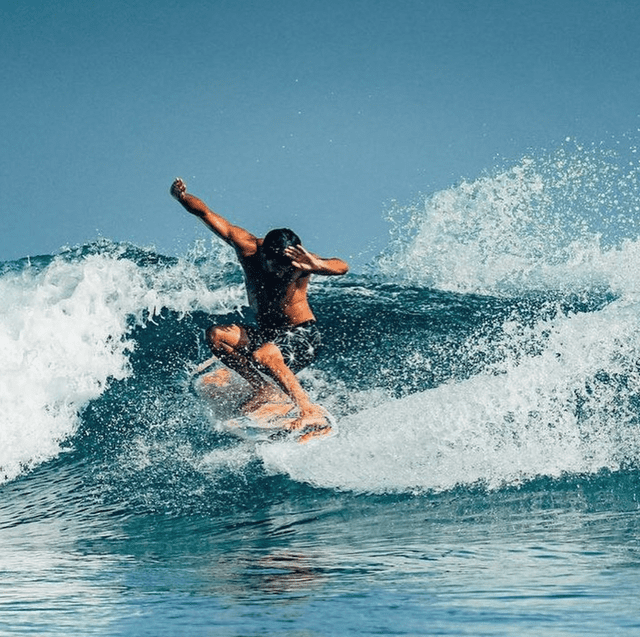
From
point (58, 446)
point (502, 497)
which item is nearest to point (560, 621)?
point (502, 497)

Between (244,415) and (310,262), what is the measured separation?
1294 mm

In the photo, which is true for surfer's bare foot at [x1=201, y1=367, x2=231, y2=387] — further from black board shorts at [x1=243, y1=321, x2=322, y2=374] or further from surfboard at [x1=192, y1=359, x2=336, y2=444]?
black board shorts at [x1=243, y1=321, x2=322, y2=374]

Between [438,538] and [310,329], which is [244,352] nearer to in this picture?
[310,329]

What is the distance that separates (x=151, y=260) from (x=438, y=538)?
915cm

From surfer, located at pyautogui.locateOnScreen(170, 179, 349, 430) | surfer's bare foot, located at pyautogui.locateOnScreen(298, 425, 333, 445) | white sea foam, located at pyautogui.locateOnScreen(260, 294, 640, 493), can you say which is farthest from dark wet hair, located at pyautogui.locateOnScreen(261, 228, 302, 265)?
white sea foam, located at pyautogui.locateOnScreen(260, 294, 640, 493)

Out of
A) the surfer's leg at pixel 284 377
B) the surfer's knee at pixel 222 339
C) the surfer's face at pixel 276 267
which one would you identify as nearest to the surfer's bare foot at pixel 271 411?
the surfer's leg at pixel 284 377

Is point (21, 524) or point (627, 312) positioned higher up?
point (627, 312)

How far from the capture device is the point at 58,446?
7.17 metres

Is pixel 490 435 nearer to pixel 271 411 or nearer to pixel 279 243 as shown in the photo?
pixel 271 411

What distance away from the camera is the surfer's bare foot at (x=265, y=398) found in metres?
6.14

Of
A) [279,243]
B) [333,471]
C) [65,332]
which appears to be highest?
[65,332]

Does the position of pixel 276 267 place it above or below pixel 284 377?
above

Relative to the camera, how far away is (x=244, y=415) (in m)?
6.13

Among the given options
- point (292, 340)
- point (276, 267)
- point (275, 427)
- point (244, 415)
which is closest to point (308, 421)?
point (275, 427)
